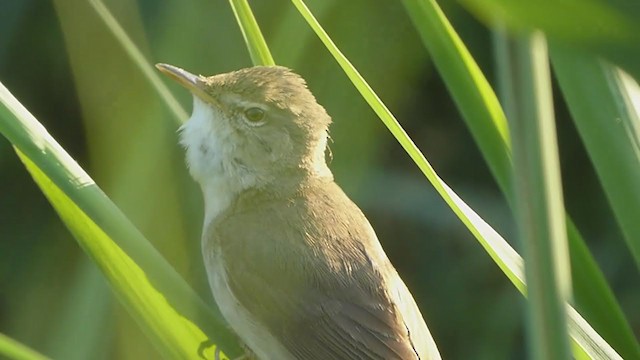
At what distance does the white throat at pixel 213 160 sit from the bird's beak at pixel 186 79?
41 mm

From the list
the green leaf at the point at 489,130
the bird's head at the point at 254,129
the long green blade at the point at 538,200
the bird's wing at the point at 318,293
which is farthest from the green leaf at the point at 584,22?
the bird's head at the point at 254,129

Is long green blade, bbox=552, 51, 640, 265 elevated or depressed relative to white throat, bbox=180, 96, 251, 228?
depressed

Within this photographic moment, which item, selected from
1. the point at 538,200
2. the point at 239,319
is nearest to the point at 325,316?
the point at 239,319

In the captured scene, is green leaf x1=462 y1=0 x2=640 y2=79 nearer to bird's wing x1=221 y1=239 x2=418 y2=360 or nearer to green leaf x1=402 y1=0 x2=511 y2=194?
green leaf x1=402 y1=0 x2=511 y2=194

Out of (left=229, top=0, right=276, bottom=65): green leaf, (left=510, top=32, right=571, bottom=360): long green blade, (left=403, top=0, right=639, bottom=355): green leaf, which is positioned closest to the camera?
(left=510, top=32, right=571, bottom=360): long green blade

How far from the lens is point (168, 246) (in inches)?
87.7

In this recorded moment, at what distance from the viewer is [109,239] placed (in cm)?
146

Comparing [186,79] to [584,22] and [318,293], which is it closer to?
[318,293]

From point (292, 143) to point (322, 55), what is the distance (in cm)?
51

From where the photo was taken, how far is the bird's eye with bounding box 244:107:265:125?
2.26 metres

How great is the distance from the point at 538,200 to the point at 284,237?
59.7 inches

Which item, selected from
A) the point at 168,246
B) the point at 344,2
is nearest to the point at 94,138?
the point at 168,246

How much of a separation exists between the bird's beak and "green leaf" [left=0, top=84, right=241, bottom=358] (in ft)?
1.82

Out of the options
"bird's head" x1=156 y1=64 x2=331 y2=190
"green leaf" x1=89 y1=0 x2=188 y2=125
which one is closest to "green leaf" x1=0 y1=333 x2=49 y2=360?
"green leaf" x1=89 y1=0 x2=188 y2=125
